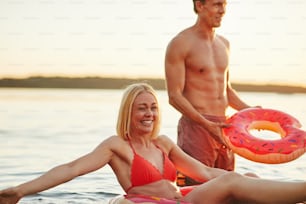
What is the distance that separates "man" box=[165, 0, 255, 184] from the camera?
503 cm

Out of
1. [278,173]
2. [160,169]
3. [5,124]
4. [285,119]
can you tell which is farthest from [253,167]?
[5,124]

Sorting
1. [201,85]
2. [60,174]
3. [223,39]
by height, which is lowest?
[60,174]

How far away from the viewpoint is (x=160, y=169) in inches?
163

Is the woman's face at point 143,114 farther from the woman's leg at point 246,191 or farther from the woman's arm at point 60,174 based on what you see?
the woman's leg at point 246,191

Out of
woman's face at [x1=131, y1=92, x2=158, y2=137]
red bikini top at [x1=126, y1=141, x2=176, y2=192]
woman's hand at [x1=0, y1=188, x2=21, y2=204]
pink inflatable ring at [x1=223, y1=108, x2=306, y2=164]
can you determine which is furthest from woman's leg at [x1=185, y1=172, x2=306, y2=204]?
pink inflatable ring at [x1=223, y1=108, x2=306, y2=164]

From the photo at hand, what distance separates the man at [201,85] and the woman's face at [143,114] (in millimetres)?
866

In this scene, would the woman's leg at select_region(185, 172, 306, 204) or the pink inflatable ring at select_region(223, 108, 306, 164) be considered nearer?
the woman's leg at select_region(185, 172, 306, 204)

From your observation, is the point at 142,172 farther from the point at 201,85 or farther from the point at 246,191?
the point at 201,85

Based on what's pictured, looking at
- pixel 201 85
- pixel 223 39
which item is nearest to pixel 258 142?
pixel 201 85

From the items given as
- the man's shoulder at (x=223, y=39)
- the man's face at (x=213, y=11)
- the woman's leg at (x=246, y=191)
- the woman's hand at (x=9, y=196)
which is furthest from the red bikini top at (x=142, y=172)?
the man's shoulder at (x=223, y=39)

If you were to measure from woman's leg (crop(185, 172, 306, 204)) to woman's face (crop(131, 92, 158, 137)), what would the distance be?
45 centimetres

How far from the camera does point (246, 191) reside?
3.82m

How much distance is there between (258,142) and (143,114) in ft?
3.83

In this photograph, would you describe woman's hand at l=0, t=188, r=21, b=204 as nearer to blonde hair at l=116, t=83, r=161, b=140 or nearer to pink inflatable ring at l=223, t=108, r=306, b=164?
blonde hair at l=116, t=83, r=161, b=140
